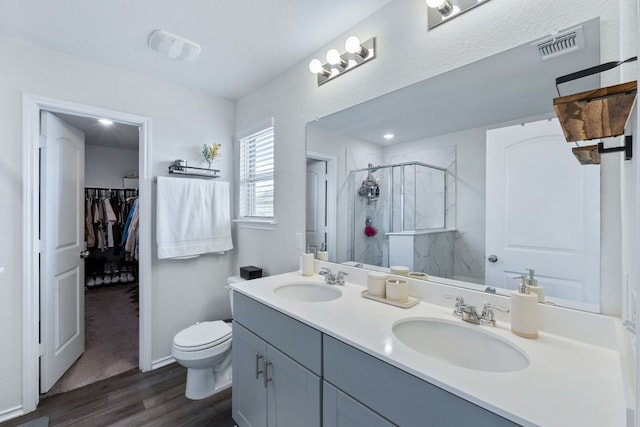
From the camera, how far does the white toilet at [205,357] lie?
1.86m

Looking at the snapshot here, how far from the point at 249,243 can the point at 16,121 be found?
1.77 metres

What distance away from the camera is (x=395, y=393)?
845mm

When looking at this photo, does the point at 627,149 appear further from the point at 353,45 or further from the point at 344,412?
the point at 353,45

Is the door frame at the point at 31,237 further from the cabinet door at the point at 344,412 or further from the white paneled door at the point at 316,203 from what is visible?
the cabinet door at the point at 344,412

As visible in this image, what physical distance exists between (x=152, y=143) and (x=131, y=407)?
1.94 metres

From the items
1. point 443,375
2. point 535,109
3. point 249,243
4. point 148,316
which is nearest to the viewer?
point 443,375

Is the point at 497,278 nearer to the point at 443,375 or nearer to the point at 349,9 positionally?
the point at 443,375

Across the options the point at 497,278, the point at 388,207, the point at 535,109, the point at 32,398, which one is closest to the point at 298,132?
the point at 388,207

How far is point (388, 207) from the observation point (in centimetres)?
158

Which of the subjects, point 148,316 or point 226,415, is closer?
point 226,415

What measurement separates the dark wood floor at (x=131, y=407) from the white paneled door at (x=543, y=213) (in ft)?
6.07

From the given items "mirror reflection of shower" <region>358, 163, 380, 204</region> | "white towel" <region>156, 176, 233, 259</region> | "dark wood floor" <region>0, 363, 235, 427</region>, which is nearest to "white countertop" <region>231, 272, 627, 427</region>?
"mirror reflection of shower" <region>358, 163, 380, 204</region>

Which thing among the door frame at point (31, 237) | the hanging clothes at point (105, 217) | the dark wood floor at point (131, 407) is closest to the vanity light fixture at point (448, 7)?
the door frame at point (31, 237)

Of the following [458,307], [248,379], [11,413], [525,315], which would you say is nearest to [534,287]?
[525,315]
